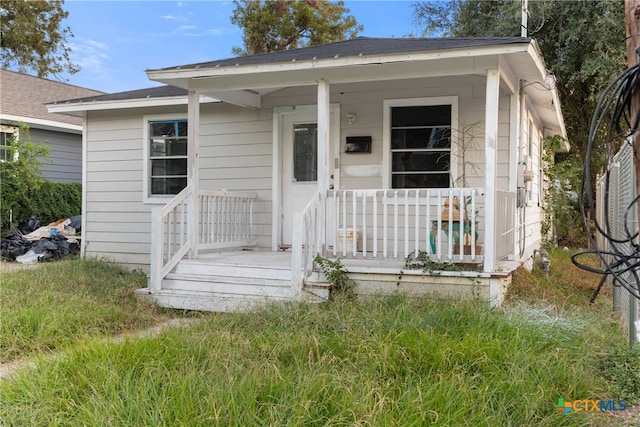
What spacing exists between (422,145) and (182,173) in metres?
3.81

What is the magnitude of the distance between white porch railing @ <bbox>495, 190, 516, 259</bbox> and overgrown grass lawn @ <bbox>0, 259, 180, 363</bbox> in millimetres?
3634

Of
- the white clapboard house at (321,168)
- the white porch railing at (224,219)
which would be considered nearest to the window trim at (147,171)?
the white clapboard house at (321,168)

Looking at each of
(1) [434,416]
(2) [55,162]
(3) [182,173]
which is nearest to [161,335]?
(1) [434,416]

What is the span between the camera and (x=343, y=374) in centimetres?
317

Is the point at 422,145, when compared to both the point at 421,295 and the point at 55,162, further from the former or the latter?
the point at 55,162

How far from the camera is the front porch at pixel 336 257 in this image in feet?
17.4

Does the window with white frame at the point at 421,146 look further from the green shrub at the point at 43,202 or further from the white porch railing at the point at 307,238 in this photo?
the green shrub at the point at 43,202

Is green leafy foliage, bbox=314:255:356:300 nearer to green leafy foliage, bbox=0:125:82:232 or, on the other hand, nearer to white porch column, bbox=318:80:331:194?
white porch column, bbox=318:80:331:194

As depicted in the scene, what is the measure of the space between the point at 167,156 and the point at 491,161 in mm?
5228

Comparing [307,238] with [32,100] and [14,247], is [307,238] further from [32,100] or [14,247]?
[32,100]

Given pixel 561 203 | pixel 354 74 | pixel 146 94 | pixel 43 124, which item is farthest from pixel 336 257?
pixel 43 124

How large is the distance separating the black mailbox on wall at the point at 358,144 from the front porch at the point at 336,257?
0.73 m

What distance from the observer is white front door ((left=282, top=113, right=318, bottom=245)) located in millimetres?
7449

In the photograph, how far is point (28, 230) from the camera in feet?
39.3
